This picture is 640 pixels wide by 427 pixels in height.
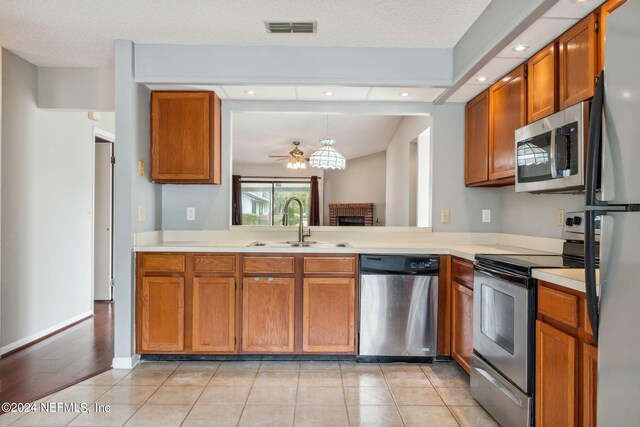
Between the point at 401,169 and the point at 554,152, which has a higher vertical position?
the point at 401,169

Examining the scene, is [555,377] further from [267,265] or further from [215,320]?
[215,320]

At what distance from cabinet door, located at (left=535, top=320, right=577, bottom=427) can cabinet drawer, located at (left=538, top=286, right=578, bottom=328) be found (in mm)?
57

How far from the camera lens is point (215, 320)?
2.96m

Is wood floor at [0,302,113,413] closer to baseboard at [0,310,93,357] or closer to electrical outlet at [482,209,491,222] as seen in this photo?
baseboard at [0,310,93,357]

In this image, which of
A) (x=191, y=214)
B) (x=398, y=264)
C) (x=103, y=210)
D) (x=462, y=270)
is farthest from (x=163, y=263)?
(x=103, y=210)

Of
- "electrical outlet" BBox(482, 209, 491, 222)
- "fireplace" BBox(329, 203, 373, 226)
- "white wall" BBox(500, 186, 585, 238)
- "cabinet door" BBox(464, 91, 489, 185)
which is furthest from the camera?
"fireplace" BBox(329, 203, 373, 226)

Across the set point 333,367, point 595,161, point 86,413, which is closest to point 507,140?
point 595,161

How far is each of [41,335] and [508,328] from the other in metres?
3.76

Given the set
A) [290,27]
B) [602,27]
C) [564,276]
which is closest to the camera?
[564,276]

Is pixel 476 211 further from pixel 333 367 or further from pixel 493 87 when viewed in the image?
pixel 333 367

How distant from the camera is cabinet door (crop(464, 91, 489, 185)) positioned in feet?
10.0

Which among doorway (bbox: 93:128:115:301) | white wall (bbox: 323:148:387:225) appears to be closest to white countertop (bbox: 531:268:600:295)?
doorway (bbox: 93:128:115:301)

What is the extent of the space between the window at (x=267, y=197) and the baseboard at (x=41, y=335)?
5.88 meters

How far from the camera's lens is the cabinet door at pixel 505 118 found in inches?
100
